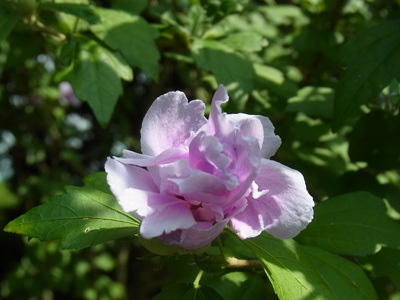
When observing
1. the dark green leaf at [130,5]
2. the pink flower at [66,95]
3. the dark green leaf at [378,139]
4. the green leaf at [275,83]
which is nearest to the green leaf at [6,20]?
the dark green leaf at [130,5]

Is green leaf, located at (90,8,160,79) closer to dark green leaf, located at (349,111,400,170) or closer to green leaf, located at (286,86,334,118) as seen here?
green leaf, located at (286,86,334,118)

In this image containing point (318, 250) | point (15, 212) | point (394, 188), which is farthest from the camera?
point (15, 212)

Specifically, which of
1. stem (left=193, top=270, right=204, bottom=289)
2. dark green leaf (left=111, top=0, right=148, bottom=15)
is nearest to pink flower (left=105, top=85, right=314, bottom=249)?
stem (left=193, top=270, right=204, bottom=289)

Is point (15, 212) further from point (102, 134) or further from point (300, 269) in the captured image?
point (300, 269)

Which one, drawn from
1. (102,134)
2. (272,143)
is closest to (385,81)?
(272,143)

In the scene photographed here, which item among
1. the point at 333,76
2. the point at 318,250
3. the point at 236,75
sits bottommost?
the point at 333,76

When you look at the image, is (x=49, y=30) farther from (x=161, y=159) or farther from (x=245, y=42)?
(x=161, y=159)

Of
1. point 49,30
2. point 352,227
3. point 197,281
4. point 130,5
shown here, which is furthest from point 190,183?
point 130,5

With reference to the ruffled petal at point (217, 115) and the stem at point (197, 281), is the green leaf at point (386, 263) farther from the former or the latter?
the ruffled petal at point (217, 115)
